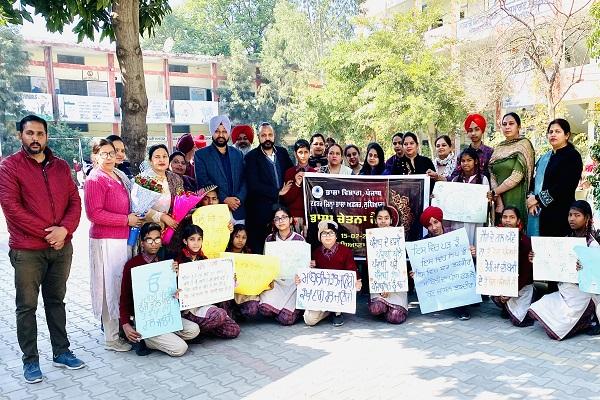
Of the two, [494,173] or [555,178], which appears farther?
[494,173]

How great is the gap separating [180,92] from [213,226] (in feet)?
107

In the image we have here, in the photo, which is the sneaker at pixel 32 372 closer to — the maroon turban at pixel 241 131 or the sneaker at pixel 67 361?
the sneaker at pixel 67 361

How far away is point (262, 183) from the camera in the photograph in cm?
584

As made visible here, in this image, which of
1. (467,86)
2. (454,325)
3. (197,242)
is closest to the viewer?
(197,242)

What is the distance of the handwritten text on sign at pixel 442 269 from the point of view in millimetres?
5270

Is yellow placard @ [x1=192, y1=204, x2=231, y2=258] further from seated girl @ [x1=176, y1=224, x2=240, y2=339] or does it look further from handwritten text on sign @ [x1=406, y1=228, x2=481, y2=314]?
handwritten text on sign @ [x1=406, y1=228, x2=481, y2=314]

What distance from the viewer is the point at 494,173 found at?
18.9 ft

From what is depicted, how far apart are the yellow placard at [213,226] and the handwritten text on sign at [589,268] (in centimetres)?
340

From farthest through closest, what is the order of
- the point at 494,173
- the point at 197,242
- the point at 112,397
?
the point at 494,173 < the point at 197,242 < the point at 112,397

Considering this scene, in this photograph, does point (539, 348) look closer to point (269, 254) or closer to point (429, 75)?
point (269, 254)

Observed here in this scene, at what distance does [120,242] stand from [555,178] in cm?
441

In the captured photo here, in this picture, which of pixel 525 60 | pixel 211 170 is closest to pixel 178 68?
pixel 525 60

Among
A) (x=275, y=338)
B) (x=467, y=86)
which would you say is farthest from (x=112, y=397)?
(x=467, y=86)

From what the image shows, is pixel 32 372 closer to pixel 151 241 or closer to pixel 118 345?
pixel 118 345
